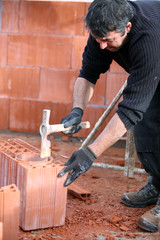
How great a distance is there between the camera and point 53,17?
5.60m

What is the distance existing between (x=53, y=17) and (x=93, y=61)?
2.93 meters

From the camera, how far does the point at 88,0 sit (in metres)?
5.50

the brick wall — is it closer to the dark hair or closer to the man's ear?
the man's ear

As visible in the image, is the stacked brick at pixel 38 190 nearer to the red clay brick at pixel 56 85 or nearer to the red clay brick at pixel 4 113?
the red clay brick at pixel 56 85

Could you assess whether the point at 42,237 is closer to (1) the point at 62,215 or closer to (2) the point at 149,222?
(1) the point at 62,215

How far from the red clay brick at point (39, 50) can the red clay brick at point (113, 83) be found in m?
0.74

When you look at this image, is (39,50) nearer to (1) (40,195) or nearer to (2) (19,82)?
(2) (19,82)

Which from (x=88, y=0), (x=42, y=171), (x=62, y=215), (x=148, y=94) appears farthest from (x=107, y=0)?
(x=88, y=0)

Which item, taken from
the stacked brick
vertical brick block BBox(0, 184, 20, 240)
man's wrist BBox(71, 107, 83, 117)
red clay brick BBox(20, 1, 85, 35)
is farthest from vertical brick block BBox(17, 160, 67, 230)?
red clay brick BBox(20, 1, 85, 35)

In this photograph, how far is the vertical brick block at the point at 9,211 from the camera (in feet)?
7.18

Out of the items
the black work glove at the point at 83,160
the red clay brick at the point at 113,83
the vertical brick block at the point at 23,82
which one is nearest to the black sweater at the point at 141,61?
the black work glove at the point at 83,160

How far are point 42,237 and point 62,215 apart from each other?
0.25 metres

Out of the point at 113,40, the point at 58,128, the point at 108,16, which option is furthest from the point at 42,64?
the point at 108,16

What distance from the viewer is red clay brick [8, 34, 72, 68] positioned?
222 inches
